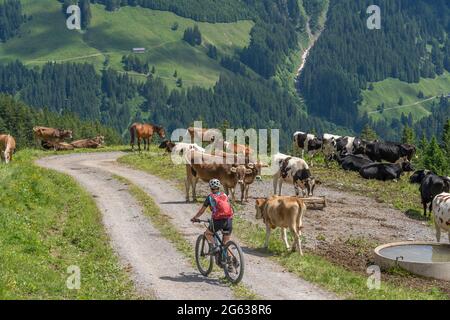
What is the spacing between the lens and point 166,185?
44.1m

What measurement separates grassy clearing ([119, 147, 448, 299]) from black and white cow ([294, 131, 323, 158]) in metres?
1.85

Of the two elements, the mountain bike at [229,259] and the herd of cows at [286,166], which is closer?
the mountain bike at [229,259]

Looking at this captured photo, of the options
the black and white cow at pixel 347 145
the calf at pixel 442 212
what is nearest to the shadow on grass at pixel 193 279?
the calf at pixel 442 212

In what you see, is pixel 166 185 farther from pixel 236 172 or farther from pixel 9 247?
pixel 9 247

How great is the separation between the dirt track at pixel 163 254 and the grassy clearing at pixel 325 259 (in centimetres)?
66

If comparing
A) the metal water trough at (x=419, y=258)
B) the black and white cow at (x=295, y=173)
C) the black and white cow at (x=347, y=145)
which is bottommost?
the metal water trough at (x=419, y=258)

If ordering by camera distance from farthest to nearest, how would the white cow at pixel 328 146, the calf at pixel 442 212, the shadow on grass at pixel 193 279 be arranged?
→ the white cow at pixel 328 146 → the calf at pixel 442 212 → the shadow on grass at pixel 193 279

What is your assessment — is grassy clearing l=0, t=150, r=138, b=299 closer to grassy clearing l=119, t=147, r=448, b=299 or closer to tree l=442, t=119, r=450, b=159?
grassy clearing l=119, t=147, r=448, b=299

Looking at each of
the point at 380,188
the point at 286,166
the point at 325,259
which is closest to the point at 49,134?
the point at 286,166

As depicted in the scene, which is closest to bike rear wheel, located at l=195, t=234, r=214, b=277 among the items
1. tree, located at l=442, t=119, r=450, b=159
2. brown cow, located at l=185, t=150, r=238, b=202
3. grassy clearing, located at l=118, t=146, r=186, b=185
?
brown cow, located at l=185, t=150, r=238, b=202

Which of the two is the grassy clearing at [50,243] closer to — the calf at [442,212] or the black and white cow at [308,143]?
the calf at [442,212]

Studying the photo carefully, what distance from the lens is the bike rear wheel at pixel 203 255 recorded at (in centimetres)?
2234

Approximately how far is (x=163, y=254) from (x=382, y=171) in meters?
27.8

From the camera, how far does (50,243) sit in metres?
27.3
